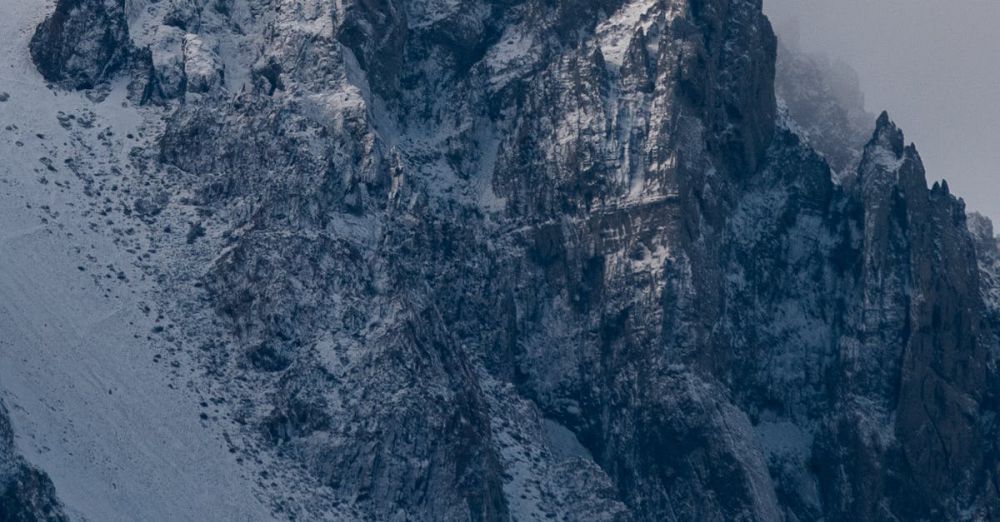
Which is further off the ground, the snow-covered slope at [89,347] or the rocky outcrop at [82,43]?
the rocky outcrop at [82,43]

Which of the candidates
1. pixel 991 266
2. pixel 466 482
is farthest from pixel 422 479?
pixel 991 266

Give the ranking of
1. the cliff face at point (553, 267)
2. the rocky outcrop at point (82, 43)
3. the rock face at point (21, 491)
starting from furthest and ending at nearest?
the rocky outcrop at point (82, 43) < the cliff face at point (553, 267) < the rock face at point (21, 491)

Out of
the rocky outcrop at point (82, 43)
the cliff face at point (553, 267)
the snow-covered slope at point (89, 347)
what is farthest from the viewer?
the rocky outcrop at point (82, 43)

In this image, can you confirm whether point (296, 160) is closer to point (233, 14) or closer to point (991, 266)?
point (233, 14)

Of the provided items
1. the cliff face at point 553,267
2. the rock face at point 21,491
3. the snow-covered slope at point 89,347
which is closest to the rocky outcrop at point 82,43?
the cliff face at point 553,267

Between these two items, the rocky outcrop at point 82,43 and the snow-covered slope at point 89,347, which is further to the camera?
the rocky outcrop at point 82,43

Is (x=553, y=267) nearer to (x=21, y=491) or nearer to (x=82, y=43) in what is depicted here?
(x=82, y=43)

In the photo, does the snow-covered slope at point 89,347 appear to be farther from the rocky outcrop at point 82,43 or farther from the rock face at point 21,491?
the rock face at point 21,491

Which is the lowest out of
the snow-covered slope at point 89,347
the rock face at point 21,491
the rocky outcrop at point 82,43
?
the rock face at point 21,491
